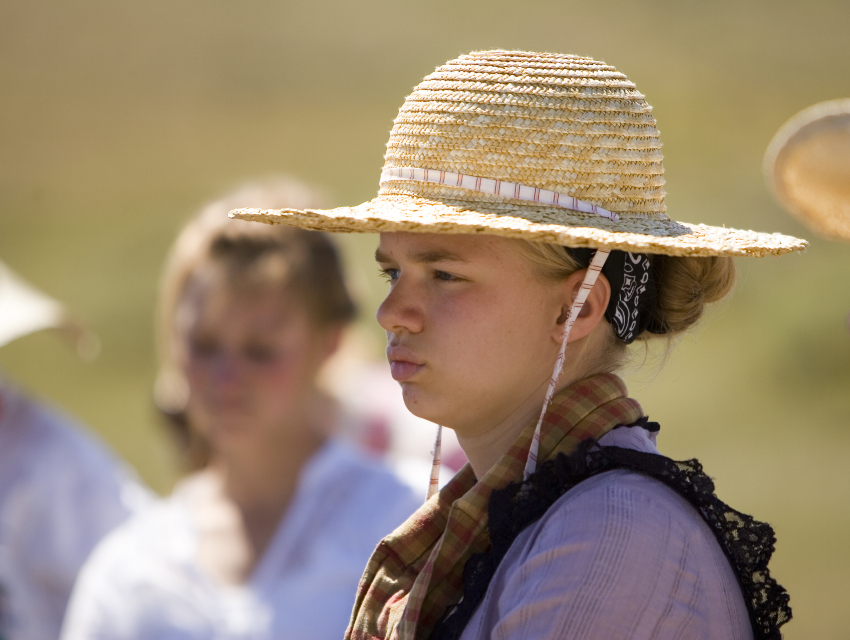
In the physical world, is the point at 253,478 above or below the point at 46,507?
above

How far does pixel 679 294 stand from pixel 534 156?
0.42m

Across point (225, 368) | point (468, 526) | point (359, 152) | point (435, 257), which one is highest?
point (435, 257)

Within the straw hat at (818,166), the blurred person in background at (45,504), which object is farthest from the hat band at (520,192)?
the blurred person in background at (45,504)

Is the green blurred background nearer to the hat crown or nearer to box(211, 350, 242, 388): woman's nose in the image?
box(211, 350, 242, 388): woman's nose

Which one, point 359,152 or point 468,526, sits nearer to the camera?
point 468,526

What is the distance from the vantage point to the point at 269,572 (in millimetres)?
3209

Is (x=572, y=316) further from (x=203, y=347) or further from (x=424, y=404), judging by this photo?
(x=203, y=347)

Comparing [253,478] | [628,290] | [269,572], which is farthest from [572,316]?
[253,478]

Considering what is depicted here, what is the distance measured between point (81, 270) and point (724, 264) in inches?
360

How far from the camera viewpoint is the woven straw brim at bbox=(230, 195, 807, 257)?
5.04ft

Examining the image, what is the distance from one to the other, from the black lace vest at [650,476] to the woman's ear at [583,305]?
0.22 meters

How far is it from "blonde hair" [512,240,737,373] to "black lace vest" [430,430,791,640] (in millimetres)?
265

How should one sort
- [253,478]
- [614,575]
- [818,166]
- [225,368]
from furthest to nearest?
1. [253,478]
2. [225,368]
3. [818,166]
4. [614,575]

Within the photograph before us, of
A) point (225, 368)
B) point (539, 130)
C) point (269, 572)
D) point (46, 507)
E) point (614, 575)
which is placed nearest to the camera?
point (614, 575)
